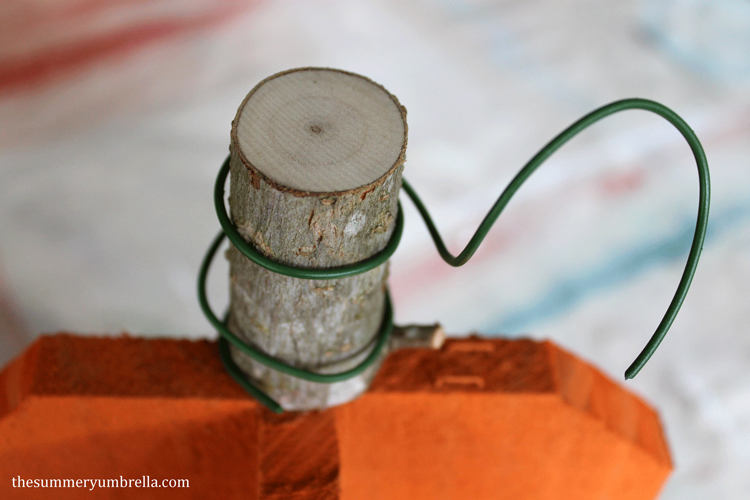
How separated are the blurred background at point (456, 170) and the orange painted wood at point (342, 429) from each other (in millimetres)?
703

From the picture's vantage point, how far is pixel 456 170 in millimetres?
1645

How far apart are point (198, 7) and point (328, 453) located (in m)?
1.42

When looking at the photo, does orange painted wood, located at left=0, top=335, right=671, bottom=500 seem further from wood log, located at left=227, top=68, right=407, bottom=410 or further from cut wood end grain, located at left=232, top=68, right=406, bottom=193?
cut wood end grain, located at left=232, top=68, right=406, bottom=193

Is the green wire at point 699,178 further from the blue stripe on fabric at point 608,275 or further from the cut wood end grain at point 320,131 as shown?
the blue stripe on fabric at point 608,275

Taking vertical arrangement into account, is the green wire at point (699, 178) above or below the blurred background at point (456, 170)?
above

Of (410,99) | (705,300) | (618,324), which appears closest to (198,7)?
(410,99)

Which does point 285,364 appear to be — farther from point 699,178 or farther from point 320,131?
point 699,178

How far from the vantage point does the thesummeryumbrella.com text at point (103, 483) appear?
2.45ft

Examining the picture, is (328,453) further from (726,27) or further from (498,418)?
(726,27)

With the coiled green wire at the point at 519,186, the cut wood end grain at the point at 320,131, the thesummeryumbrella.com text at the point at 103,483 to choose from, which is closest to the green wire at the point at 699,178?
the coiled green wire at the point at 519,186

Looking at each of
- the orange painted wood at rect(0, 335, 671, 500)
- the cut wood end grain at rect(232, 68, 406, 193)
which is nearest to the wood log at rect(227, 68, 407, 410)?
the cut wood end grain at rect(232, 68, 406, 193)

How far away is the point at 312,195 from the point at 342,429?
347 millimetres

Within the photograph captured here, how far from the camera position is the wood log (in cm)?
48

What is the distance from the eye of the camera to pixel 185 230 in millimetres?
1519
